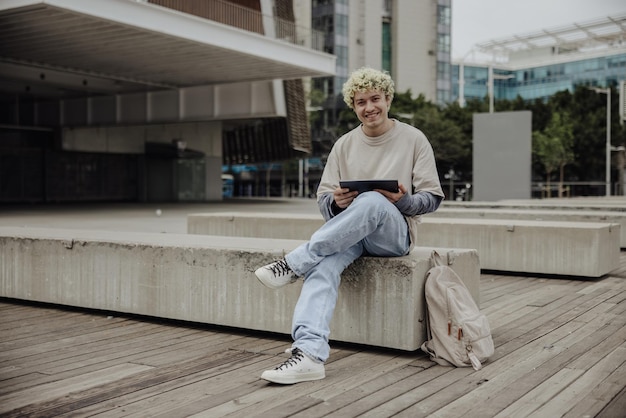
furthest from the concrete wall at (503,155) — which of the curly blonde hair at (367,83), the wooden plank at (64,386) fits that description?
the wooden plank at (64,386)

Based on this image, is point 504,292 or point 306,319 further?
point 504,292

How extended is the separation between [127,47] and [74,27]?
2934 mm

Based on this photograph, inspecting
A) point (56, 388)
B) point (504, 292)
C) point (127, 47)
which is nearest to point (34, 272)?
point (56, 388)

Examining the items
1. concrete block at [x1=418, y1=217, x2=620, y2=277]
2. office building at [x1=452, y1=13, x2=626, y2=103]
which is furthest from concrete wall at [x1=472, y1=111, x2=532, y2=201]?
office building at [x1=452, y1=13, x2=626, y2=103]

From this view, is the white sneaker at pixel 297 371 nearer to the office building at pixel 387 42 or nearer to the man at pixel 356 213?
the man at pixel 356 213

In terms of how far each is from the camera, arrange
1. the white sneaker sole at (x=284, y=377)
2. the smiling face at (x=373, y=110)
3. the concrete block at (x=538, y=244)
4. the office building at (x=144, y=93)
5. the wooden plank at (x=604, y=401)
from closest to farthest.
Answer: the wooden plank at (x=604, y=401) < the white sneaker sole at (x=284, y=377) < the smiling face at (x=373, y=110) < the concrete block at (x=538, y=244) < the office building at (x=144, y=93)

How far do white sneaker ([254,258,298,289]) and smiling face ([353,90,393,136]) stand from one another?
1.11m

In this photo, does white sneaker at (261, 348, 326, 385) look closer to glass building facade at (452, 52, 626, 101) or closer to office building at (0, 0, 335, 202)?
→ office building at (0, 0, 335, 202)

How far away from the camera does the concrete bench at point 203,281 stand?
15.9 ft

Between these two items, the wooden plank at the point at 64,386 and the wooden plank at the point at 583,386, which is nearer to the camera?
the wooden plank at the point at 583,386

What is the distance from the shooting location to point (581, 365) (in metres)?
4.51

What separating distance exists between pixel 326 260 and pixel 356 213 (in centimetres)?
37

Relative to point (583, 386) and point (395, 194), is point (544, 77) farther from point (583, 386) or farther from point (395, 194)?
point (583, 386)

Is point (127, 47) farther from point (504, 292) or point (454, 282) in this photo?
point (454, 282)
